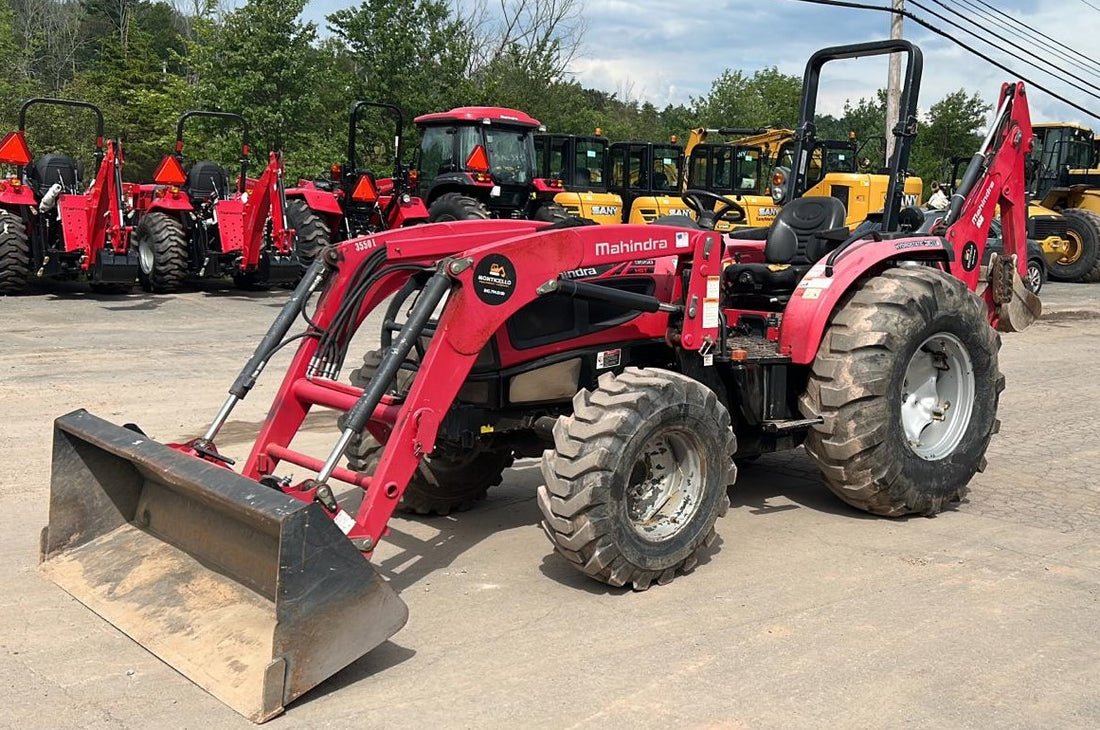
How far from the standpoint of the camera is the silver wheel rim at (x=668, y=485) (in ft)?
16.0

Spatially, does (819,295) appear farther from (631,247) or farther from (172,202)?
(172,202)

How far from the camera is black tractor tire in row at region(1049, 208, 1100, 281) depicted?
21906 mm

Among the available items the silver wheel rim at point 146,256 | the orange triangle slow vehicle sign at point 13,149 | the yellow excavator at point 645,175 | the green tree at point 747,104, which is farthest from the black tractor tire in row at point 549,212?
the green tree at point 747,104

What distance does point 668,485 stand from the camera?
4977 millimetres

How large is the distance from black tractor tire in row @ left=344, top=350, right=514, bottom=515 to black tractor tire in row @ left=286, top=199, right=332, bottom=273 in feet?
36.3

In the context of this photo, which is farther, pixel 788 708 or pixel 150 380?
pixel 150 380

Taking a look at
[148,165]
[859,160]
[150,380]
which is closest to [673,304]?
[150,380]

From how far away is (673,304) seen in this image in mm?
5414

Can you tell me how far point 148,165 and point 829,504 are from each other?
35.6m

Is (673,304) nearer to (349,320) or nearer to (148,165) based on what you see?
(349,320)

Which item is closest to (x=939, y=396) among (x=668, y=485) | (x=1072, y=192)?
(x=668, y=485)

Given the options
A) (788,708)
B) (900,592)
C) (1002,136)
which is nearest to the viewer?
(788,708)

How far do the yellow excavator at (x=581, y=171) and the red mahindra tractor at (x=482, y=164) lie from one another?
89.5 inches

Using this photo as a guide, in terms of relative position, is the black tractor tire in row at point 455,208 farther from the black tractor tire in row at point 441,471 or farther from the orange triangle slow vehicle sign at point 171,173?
the black tractor tire in row at point 441,471
